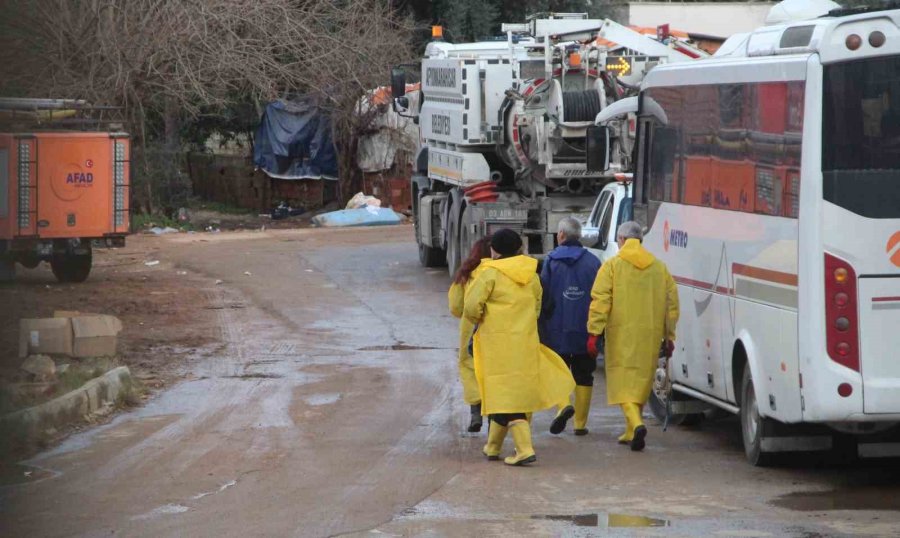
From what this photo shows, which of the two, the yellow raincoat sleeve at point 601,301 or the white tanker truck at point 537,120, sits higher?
the white tanker truck at point 537,120

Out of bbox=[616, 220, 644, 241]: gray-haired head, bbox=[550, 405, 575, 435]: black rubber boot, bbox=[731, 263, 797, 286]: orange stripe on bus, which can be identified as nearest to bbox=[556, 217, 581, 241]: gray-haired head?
bbox=[616, 220, 644, 241]: gray-haired head

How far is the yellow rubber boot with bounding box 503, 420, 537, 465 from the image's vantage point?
938 cm

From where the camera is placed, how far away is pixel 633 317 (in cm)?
993

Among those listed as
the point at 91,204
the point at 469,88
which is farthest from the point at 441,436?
the point at 91,204

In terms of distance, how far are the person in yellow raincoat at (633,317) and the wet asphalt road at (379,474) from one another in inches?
16.4

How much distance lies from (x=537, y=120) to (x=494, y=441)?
32.2 feet

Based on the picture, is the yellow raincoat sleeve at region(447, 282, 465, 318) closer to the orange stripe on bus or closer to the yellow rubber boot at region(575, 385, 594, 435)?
the yellow rubber boot at region(575, 385, 594, 435)

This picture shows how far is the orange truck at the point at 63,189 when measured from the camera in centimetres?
2034

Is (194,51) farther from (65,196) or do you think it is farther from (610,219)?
(610,219)

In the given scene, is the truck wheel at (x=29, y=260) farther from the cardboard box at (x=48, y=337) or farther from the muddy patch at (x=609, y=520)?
the muddy patch at (x=609, y=520)

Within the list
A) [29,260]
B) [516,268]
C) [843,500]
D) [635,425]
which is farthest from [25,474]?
[29,260]

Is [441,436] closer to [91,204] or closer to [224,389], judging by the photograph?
[224,389]

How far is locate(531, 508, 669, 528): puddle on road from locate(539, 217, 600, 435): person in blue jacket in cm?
237

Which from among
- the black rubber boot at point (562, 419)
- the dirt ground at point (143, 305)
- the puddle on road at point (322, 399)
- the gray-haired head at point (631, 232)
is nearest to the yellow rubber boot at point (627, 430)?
the black rubber boot at point (562, 419)
